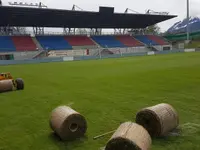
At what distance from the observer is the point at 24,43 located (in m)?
65.8

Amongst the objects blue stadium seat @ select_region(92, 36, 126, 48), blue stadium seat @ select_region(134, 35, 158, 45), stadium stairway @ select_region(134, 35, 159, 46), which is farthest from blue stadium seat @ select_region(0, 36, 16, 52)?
blue stadium seat @ select_region(134, 35, 158, 45)

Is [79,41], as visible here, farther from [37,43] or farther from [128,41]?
[128,41]

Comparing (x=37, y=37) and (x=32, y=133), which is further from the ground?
(x=37, y=37)

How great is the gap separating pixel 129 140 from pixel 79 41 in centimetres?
7014

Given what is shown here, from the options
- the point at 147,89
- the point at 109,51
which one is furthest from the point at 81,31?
the point at 147,89

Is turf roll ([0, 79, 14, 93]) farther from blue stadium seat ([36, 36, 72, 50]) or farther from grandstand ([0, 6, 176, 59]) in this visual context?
blue stadium seat ([36, 36, 72, 50])

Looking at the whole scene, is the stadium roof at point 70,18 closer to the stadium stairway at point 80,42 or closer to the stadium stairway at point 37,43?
the stadium stairway at point 80,42

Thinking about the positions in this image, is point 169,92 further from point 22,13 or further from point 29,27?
point 29,27

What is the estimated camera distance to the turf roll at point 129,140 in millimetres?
4680

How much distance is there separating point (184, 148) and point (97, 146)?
2053mm

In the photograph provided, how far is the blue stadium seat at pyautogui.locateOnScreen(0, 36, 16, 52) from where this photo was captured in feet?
196

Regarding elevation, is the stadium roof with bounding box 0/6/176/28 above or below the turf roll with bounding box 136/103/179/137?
above

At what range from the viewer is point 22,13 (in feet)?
193

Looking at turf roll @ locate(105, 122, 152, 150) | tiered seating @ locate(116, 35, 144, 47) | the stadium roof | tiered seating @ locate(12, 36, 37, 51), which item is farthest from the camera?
tiered seating @ locate(116, 35, 144, 47)
